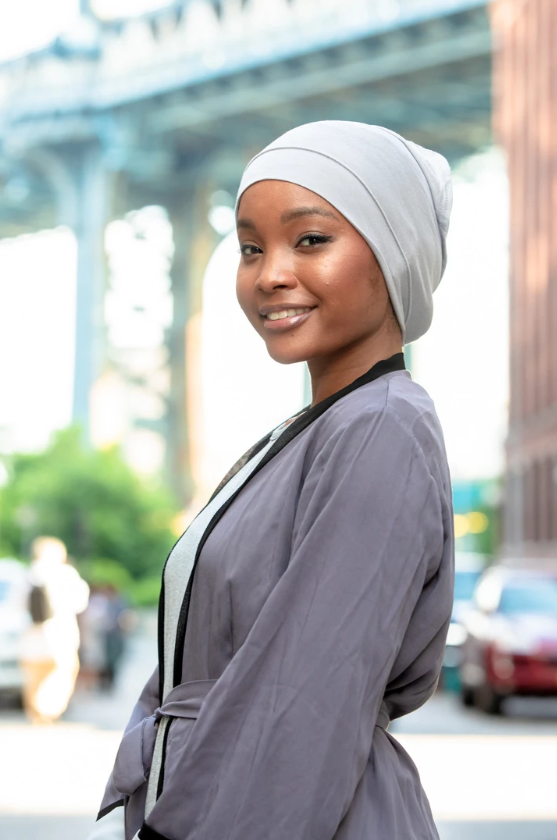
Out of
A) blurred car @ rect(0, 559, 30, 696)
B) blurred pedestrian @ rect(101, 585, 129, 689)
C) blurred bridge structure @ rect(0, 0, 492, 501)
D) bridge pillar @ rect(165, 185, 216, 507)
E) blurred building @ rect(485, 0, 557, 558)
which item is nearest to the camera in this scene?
blurred car @ rect(0, 559, 30, 696)

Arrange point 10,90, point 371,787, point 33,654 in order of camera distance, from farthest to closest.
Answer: point 10,90 → point 33,654 → point 371,787

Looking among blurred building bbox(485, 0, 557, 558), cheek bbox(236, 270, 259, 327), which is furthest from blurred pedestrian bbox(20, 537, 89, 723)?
blurred building bbox(485, 0, 557, 558)

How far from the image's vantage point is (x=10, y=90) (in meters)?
77.1

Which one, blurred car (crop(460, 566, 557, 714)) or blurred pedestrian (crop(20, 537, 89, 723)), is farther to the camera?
blurred car (crop(460, 566, 557, 714))

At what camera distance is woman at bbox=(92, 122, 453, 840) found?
179 centimetres

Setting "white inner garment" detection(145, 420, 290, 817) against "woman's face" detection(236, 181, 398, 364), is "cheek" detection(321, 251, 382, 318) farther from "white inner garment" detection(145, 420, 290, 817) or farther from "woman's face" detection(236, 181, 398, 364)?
"white inner garment" detection(145, 420, 290, 817)

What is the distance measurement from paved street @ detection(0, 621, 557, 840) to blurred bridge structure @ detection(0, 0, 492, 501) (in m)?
50.0

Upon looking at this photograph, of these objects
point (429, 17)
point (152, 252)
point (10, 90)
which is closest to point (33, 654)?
point (429, 17)

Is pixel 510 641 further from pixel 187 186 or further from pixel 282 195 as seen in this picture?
pixel 187 186

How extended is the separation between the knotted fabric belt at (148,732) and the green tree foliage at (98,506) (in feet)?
229

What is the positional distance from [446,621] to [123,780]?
18.9 inches

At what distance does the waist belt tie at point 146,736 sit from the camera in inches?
78.5

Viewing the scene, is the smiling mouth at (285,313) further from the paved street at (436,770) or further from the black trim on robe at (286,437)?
the paved street at (436,770)

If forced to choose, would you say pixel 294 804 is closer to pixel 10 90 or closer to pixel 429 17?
pixel 429 17
